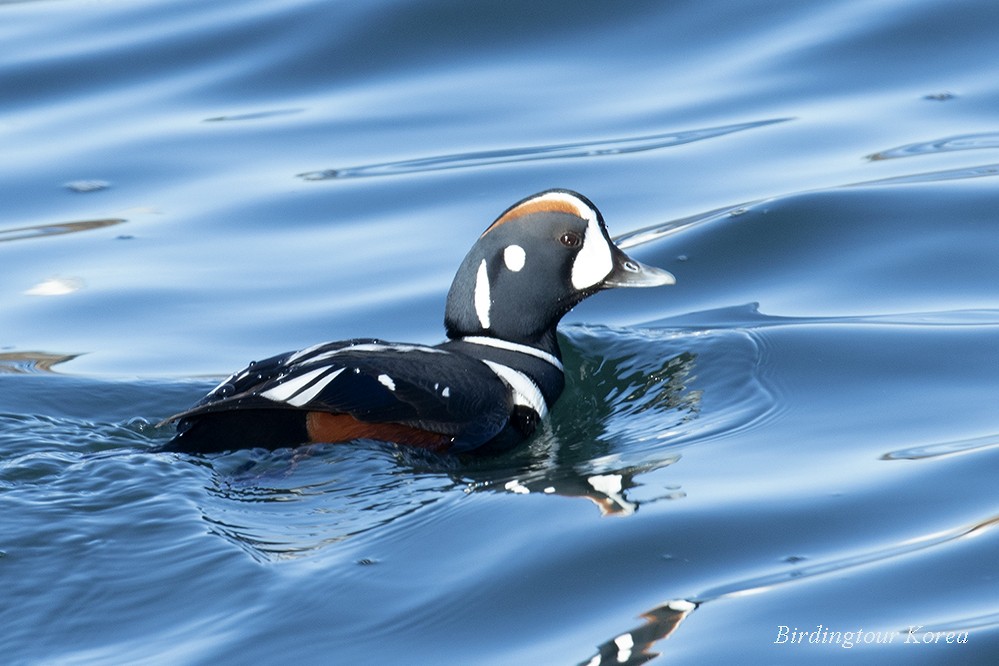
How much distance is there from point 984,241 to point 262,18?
249 inches

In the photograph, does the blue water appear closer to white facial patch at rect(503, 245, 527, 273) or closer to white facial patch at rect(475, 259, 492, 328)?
white facial patch at rect(475, 259, 492, 328)

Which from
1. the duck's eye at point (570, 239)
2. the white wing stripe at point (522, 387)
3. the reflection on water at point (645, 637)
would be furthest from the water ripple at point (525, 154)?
the reflection on water at point (645, 637)

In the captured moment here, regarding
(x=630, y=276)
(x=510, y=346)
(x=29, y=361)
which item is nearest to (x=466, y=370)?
(x=510, y=346)

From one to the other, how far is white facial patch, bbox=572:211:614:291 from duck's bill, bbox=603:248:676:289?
4 centimetres

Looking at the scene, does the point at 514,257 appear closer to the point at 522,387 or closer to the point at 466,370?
the point at 522,387

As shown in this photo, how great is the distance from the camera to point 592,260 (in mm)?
6473

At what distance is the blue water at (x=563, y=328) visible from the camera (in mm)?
4297

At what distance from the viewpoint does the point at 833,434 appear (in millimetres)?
5727

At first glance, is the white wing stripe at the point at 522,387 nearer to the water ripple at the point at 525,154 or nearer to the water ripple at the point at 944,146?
the water ripple at the point at 525,154

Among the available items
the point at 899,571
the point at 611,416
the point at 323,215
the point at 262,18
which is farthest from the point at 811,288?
the point at 262,18

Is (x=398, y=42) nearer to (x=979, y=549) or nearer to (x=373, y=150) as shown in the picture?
(x=373, y=150)

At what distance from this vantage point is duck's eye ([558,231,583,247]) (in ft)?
21.0

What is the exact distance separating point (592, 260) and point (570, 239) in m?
0.14

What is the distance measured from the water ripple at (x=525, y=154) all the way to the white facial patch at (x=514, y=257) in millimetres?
3240
